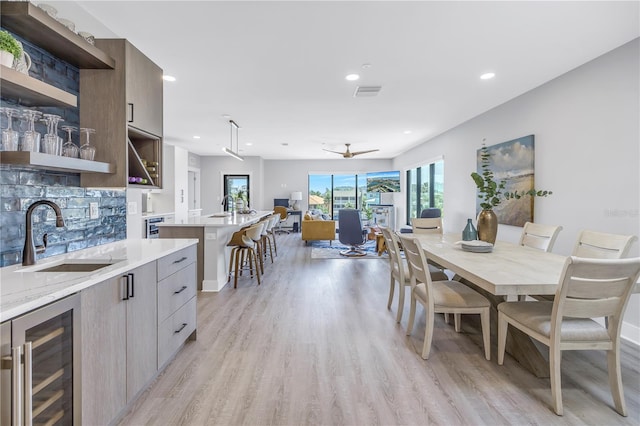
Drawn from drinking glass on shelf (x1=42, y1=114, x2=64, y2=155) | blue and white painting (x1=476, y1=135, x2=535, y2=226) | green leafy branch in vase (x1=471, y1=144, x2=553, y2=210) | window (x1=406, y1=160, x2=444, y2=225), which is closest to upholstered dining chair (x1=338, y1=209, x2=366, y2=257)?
window (x1=406, y1=160, x2=444, y2=225)

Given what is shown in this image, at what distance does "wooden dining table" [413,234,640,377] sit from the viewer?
1.73m

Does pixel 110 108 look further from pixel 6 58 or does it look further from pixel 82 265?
pixel 82 265

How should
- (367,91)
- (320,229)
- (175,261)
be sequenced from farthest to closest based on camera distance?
(320,229) < (367,91) < (175,261)

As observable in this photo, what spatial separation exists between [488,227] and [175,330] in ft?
9.27

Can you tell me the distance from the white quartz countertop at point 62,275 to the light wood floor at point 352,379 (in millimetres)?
859

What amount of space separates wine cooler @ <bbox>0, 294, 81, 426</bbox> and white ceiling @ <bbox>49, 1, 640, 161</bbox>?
2089 millimetres

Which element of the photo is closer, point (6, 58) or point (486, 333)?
point (6, 58)

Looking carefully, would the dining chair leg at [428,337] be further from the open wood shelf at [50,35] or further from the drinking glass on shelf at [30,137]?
the open wood shelf at [50,35]

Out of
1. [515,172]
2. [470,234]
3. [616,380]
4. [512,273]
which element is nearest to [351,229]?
[515,172]

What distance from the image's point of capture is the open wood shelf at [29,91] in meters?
1.35

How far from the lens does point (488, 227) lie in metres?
2.98

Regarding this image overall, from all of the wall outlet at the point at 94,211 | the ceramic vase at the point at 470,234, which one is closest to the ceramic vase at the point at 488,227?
the ceramic vase at the point at 470,234

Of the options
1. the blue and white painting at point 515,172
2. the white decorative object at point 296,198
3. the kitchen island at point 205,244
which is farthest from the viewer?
the white decorative object at point 296,198

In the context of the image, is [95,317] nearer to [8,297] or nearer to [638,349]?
[8,297]
